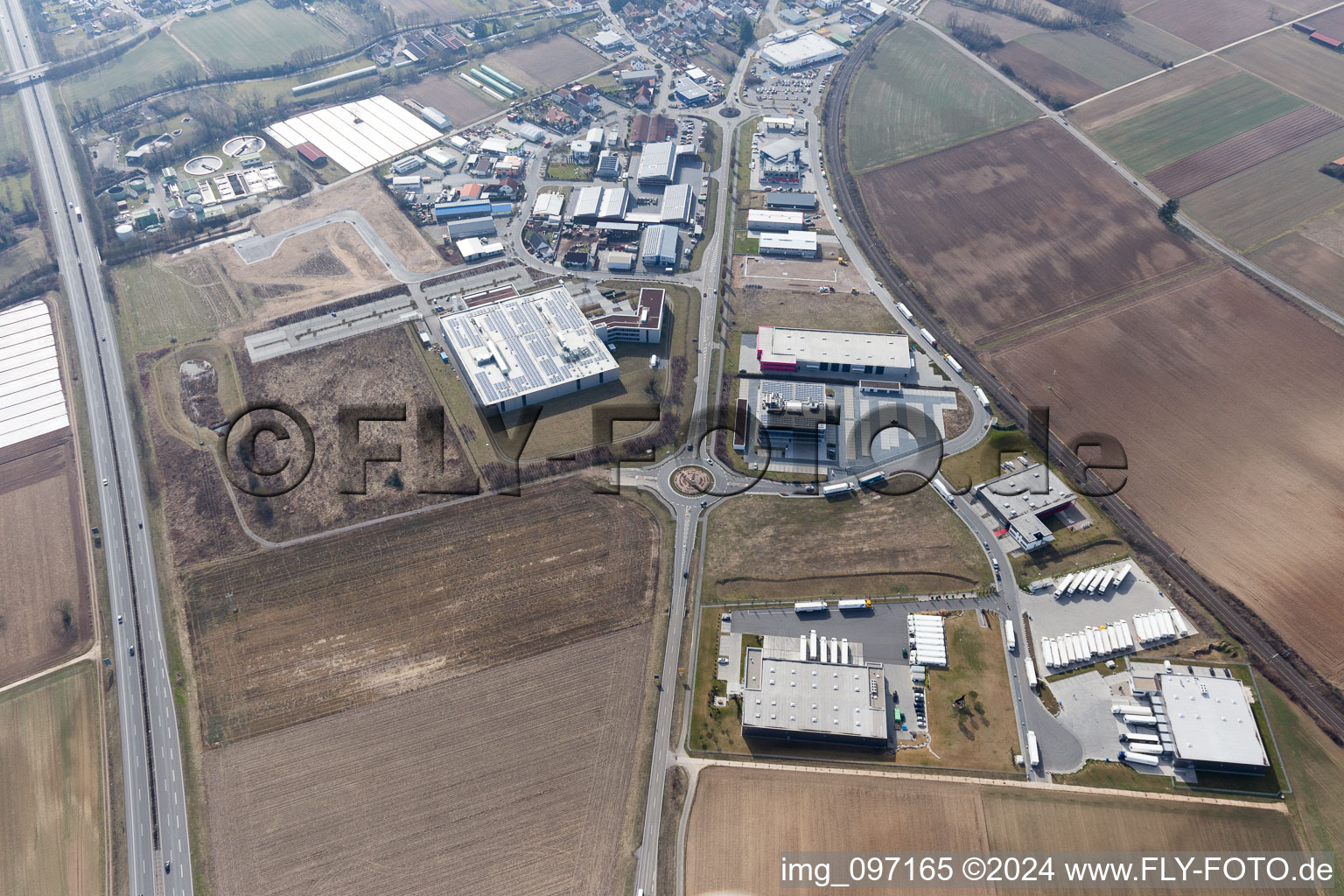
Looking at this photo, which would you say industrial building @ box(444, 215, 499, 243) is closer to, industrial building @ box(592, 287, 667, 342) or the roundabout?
industrial building @ box(592, 287, 667, 342)

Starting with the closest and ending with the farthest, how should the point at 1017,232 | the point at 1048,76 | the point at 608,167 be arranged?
1. the point at 1017,232
2. the point at 608,167
3. the point at 1048,76

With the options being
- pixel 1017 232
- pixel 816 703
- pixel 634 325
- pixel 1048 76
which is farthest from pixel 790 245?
pixel 1048 76

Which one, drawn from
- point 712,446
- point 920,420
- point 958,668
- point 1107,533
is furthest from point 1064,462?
point 712,446

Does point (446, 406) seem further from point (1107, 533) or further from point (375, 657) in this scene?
point (1107, 533)

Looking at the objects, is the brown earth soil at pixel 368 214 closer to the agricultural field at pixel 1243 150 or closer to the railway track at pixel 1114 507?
the railway track at pixel 1114 507

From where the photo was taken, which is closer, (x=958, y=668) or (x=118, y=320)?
(x=958, y=668)

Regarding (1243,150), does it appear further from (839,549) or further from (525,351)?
(525,351)

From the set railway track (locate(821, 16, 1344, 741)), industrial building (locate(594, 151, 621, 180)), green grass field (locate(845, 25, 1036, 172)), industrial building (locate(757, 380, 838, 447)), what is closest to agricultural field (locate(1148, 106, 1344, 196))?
green grass field (locate(845, 25, 1036, 172))
